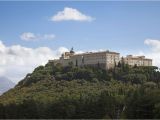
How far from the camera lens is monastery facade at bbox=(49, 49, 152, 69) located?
480ft

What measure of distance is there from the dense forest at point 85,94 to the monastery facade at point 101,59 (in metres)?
2.02

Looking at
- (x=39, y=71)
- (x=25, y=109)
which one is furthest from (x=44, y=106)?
(x=39, y=71)

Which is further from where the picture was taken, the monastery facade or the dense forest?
the monastery facade

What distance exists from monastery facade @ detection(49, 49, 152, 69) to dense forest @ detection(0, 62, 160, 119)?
2.02m

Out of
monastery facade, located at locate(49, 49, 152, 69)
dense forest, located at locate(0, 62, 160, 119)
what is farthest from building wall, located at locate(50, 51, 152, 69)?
dense forest, located at locate(0, 62, 160, 119)

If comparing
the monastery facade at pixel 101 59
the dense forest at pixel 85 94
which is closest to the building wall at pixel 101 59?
the monastery facade at pixel 101 59

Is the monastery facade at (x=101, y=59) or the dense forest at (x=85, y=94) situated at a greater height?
the monastery facade at (x=101, y=59)

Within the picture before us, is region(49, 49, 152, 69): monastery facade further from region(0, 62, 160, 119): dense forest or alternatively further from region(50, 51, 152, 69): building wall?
region(0, 62, 160, 119): dense forest

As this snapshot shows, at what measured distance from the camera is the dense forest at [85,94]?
230 ft

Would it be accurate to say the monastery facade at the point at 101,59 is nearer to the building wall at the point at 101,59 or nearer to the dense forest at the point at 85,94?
the building wall at the point at 101,59

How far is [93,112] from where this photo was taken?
261 feet

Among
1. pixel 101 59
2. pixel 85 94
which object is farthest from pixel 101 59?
pixel 85 94

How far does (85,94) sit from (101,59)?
37.1m

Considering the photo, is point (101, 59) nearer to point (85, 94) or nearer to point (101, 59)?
point (101, 59)
